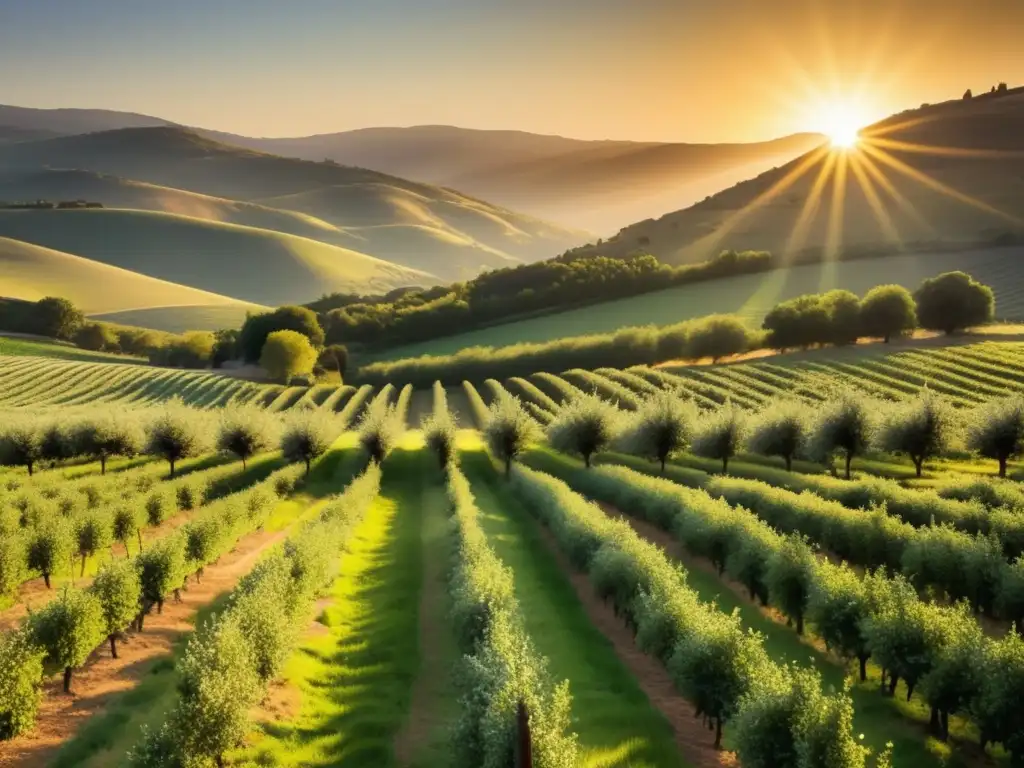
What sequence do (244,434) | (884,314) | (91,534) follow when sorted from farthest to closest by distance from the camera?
(884,314)
(244,434)
(91,534)

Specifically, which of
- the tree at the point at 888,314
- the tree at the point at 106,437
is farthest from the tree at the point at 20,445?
the tree at the point at 888,314

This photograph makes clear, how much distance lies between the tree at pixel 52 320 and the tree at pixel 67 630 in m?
176

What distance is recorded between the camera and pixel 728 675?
2281cm

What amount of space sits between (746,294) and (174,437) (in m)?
123

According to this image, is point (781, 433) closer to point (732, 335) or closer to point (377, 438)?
point (377, 438)

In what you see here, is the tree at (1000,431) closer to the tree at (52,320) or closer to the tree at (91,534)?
the tree at (91,534)

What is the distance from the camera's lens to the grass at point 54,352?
157 metres

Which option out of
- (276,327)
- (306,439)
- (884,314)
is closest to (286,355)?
(276,327)

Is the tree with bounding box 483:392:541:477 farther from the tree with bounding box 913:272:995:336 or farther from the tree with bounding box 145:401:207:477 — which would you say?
the tree with bounding box 913:272:995:336

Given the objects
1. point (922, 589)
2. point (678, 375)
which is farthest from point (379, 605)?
point (678, 375)

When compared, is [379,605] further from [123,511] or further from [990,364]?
[990,364]

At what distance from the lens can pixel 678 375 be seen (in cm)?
11050

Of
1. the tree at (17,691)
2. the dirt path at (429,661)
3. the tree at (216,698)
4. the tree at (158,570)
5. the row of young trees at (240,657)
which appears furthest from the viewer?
the tree at (158,570)

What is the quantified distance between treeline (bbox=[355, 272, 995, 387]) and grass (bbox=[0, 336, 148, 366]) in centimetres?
5565
